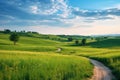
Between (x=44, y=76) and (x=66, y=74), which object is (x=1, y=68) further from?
(x=66, y=74)

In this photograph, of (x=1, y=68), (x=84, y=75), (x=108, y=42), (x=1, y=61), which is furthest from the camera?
(x=108, y=42)

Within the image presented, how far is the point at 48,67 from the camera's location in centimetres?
2533

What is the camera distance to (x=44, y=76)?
21672 millimetres

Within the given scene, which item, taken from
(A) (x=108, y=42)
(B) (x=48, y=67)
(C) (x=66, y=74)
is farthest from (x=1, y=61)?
(A) (x=108, y=42)

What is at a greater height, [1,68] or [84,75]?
[1,68]

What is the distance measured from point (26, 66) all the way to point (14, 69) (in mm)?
1883

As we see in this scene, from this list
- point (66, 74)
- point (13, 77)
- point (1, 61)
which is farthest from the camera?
point (66, 74)

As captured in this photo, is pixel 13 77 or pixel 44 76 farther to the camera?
pixel 44 76

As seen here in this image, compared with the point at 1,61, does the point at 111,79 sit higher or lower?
lower

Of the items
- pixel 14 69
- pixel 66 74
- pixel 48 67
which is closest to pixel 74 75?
pixel 66 74

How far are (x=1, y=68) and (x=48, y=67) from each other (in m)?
6.10

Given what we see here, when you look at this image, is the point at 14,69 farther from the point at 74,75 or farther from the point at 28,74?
the point at 74,75

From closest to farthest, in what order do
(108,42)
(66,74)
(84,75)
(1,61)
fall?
1. (1,61)
2. (66,74)
3. (84,75)
4. (108,42)

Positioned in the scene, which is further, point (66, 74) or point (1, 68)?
point (66, 74)
